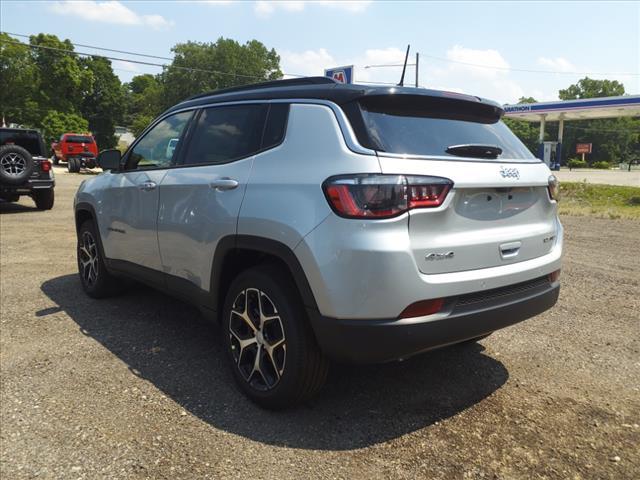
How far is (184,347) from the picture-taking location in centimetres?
408

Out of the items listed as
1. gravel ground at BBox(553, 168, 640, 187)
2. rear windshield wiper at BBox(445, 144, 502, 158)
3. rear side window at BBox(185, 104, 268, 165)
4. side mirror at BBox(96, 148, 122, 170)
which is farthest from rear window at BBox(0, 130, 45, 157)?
gravel ground at BBox(553, 168, 640, 187)

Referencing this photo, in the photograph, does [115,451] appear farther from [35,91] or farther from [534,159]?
[35,91]

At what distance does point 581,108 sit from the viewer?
42.6 meters

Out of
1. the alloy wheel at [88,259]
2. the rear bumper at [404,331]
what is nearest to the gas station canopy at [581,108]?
the alloy wheel at [88,259]

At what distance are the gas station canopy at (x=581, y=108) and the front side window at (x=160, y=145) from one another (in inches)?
1504

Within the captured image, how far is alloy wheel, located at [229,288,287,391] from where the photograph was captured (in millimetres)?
2979

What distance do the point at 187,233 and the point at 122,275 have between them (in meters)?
1.46

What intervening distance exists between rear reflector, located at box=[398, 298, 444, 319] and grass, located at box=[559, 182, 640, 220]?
38.5 feet

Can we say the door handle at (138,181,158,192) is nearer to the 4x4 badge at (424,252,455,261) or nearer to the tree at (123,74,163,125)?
the 4x4 badge at (424,252,455,261)

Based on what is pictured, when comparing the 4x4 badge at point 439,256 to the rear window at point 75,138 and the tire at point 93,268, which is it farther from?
the rear window at point 75,138

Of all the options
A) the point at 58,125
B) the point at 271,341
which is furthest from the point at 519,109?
the point at 271,341

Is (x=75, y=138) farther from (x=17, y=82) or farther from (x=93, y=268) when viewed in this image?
(x=93, y=268)

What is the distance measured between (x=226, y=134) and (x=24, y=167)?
945cm

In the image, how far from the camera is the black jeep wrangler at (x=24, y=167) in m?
11.0
